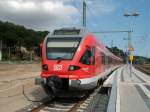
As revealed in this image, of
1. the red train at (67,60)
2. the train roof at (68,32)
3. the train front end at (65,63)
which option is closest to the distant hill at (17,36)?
the train roof at (68,32)

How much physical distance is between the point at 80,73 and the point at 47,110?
2.44 m

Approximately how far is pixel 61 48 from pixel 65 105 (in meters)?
2.44

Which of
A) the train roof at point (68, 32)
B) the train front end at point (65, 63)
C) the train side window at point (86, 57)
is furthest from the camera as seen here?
the train roof at point (68, 32)

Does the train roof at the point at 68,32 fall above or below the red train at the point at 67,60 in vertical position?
above

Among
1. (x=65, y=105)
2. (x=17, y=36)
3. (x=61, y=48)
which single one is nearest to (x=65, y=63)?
(x=61, y=48)

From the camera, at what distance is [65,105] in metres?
16.1

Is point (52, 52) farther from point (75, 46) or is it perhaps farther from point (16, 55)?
point (16, 55)

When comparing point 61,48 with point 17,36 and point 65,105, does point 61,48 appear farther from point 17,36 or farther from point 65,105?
point 17,36

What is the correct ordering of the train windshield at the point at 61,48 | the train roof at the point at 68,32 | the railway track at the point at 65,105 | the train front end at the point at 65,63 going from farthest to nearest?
1. the train roof at the point at 68,32
2. the train windshield at the point at 61,48
3. the train front end at the point at 65,63
4. the railway track at the point at 65,105

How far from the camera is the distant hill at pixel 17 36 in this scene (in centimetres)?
12800

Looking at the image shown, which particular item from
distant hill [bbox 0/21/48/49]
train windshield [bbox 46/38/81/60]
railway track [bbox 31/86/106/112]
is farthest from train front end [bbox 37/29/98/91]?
distant hill [bbox 0/21/48/49]

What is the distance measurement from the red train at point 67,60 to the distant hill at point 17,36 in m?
109

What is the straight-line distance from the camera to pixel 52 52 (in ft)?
53.9

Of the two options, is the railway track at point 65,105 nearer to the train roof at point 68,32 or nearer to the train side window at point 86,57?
the train side window at point 86,57
